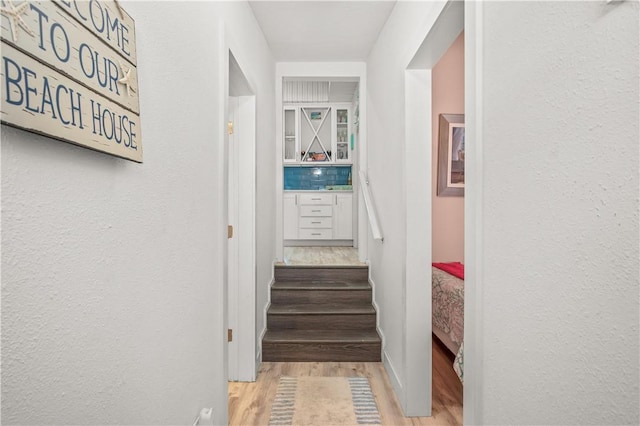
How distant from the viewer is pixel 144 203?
93 centimetres

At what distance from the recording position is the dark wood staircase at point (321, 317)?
2.69m

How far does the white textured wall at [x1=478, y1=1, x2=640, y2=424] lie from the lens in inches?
23.7

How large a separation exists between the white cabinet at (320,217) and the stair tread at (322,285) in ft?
6.88

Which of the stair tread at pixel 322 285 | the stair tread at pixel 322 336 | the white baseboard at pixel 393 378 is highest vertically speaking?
the stair tread at pixel 322 285

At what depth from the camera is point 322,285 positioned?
10.2ft

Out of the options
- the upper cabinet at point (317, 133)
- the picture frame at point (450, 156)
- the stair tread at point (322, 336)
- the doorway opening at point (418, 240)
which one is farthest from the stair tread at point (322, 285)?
the upper cabinet at point (317, 133)

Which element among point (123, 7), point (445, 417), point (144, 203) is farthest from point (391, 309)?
point (123, 7)

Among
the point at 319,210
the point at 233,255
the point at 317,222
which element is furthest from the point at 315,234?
the point at 233,255

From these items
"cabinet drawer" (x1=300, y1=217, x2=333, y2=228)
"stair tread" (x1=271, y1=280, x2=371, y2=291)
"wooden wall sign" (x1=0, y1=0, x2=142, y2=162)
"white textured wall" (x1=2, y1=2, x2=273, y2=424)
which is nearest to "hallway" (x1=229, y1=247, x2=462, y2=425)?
"white textured wall" (x1=2, y1=2, x2=273, y2=424)

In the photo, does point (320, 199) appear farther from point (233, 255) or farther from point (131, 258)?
point (131, 258)

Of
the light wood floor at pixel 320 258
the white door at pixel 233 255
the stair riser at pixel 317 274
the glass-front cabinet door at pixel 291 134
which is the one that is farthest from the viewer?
the glass-front cabinet door at pixel 291 134

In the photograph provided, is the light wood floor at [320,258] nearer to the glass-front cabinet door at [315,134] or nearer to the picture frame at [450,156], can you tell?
the picture frame at [450,156]

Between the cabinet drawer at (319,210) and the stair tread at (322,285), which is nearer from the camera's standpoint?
the stair tread at (322,285)

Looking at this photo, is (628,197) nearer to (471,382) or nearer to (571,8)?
(571,8)
